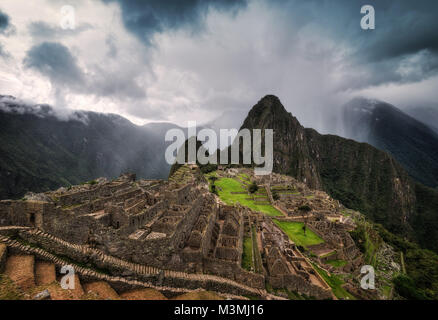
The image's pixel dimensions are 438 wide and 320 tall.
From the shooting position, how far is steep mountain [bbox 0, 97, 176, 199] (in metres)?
87.4

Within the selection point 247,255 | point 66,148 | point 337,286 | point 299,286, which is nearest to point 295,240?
point 337,286

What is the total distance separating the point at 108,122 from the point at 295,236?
660 feet

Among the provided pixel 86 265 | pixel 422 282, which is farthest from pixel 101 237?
→ pixel 422 282

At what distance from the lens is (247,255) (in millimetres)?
18297

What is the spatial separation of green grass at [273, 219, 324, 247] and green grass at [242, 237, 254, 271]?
36.6 feet

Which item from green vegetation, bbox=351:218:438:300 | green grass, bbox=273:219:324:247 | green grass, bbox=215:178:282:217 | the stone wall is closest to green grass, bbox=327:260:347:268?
green grass, bbox=273:219:324:247

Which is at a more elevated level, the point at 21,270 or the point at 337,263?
the point at 21,270

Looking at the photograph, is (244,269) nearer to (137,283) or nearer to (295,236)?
(137,283)

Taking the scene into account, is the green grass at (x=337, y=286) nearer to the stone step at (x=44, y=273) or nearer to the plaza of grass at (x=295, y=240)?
the plaza of grass at (x=295, y=240)

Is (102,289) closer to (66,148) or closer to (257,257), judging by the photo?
(257,257)

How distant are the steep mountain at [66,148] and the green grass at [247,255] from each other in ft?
333

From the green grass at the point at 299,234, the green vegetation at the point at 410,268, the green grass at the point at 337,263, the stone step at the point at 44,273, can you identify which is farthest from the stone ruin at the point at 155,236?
the green vegetation at the point at 410,268

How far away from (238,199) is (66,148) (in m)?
146
